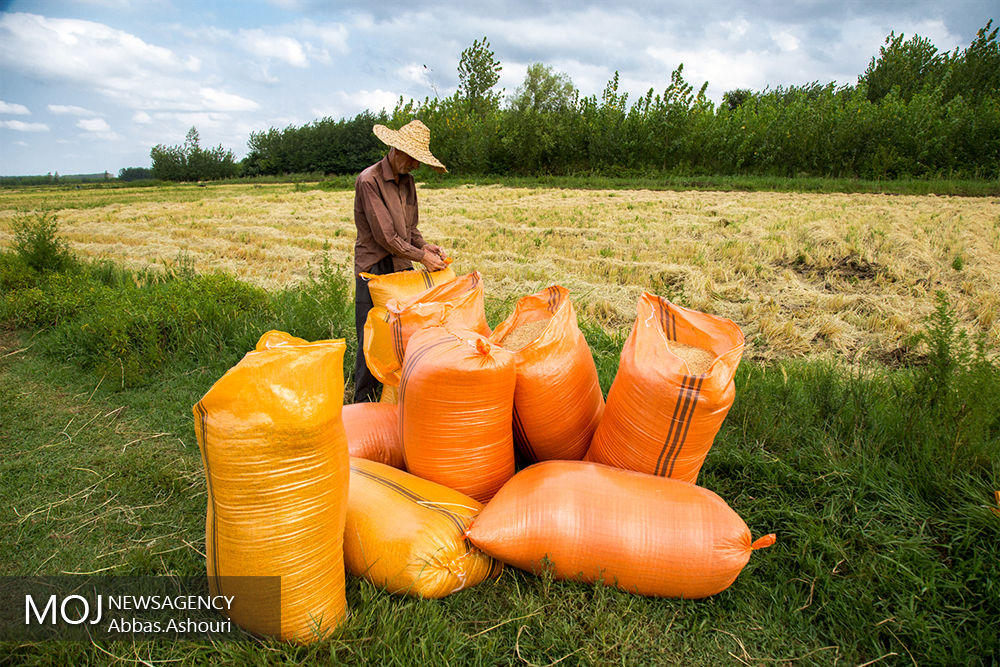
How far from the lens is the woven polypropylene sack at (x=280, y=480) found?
1.44 meters

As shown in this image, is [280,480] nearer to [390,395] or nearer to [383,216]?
[390,395]

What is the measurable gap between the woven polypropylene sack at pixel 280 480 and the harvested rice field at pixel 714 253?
3.51 metres

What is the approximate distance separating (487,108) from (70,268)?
98.0 ft

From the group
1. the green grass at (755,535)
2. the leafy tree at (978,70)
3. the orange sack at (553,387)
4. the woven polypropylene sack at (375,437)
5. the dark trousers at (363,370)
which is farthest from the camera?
the leafy tree at (978,70)

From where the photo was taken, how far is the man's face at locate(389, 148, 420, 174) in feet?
10.4

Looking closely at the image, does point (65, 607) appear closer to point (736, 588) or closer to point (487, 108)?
point (736, 588)

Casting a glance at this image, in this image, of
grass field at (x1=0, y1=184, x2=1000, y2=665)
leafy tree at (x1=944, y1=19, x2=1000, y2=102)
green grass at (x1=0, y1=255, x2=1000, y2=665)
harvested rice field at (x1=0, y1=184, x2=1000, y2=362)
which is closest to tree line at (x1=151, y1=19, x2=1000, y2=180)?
leafy tree at (x1=944, y1=19, x2=1000, y2=102)

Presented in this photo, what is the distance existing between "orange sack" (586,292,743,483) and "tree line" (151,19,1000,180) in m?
18.6

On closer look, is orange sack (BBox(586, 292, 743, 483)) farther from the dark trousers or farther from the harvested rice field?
the harvested rice field

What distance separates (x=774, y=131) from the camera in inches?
728

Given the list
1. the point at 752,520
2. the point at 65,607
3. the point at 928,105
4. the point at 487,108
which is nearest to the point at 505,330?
the point at 752,520

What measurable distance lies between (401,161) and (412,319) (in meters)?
1.18

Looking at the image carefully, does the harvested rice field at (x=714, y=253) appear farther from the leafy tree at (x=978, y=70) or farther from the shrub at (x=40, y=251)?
the leafy tree at (x=978, y=70)

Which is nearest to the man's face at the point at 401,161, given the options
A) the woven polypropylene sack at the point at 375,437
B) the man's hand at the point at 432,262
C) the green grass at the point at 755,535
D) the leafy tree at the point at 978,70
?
the man's hand at the point at 432,262
